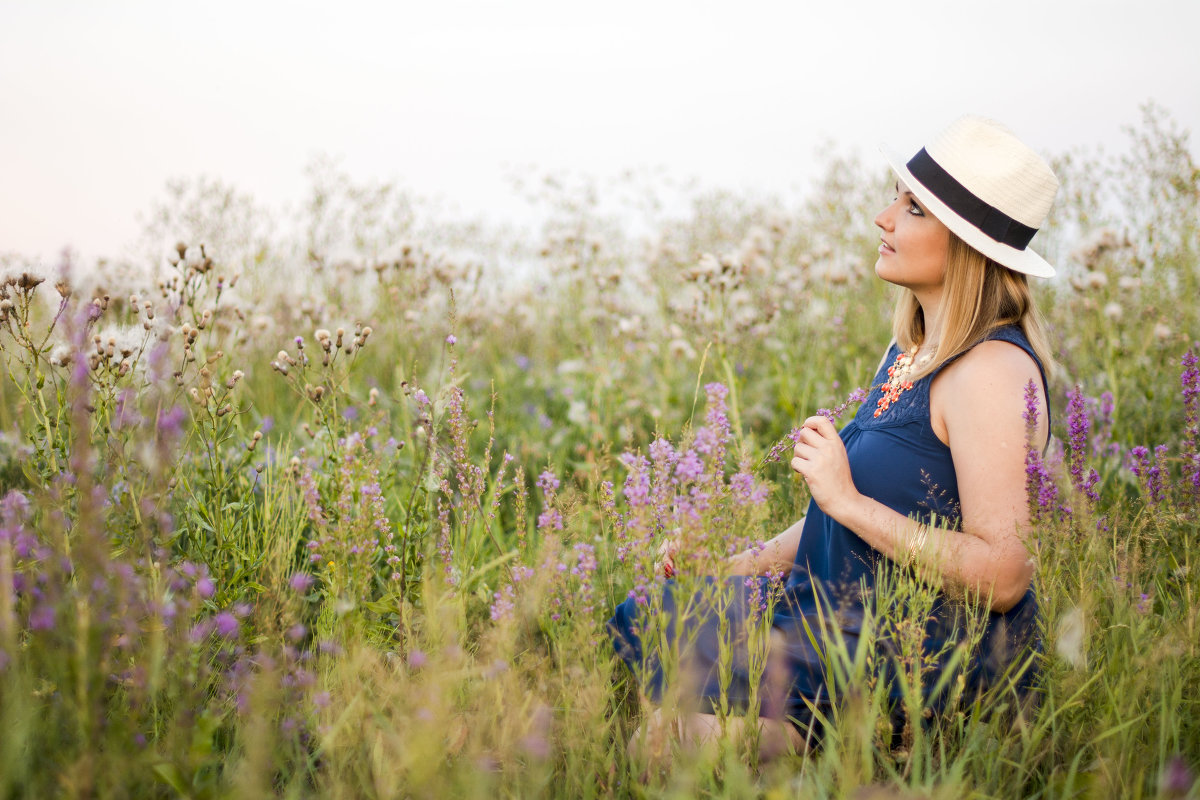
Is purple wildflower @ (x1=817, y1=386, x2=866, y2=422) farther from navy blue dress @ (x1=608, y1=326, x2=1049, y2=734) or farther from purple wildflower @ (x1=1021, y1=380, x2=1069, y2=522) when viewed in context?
purple wildflower @ (x1=1021, y1=380, x2=1069, y2=522)

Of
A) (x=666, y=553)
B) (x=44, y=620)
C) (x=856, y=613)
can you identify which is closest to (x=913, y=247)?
(x=856, y=613)

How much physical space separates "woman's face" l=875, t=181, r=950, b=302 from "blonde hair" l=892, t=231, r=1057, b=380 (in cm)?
4

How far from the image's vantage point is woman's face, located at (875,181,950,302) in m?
2.25

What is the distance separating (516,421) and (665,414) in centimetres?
87

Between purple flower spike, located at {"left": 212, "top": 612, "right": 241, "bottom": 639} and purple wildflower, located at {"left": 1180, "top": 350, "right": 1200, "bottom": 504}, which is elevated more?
purple wildflower, located at {"left": 1180, "top": 350, "right": 1200, "bottom": 504}

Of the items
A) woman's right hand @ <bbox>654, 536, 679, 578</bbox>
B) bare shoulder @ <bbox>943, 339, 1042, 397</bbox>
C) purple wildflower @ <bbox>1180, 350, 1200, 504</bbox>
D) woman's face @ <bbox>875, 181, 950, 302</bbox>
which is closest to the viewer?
woman's right hand @ <bbox>654, 536, 679, 578</bbox>

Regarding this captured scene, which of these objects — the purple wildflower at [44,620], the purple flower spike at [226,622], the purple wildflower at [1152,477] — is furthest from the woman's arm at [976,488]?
the purple wildflower at [44,620]

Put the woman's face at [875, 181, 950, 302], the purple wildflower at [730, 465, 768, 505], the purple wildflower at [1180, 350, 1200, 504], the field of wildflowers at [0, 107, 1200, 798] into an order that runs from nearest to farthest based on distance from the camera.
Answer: the field of wildflowers at [0, 107, 1200, 798] → the purple wildflower at [730, 465, 768, 505] → the purple wildflower at [1180, 350, 1200, 504] → the woman's face at [875, 181, 950, 302]

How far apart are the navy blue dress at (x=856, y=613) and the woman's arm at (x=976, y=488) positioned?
6cm

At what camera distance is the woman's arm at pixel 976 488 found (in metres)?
1.87

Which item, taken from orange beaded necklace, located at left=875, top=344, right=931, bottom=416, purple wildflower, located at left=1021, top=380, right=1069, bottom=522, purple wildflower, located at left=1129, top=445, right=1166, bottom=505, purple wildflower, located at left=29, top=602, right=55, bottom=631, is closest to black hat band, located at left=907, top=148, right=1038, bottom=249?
orange beaded necklace, located at left=875, top=344, right=931, bottom=416

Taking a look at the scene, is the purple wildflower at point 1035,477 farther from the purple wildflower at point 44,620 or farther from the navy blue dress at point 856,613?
the purple wildflower at point 44,620

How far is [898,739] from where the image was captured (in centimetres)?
201

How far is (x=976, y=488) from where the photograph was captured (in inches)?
76.2
